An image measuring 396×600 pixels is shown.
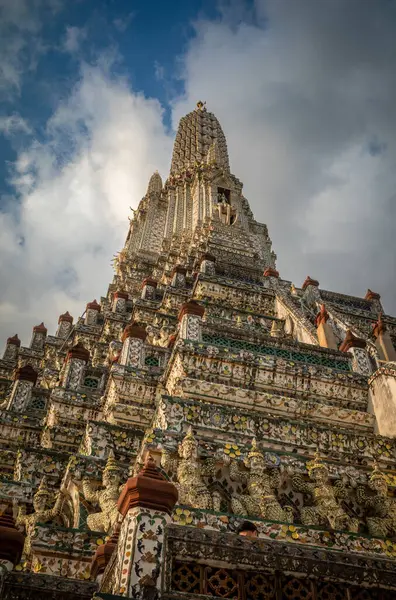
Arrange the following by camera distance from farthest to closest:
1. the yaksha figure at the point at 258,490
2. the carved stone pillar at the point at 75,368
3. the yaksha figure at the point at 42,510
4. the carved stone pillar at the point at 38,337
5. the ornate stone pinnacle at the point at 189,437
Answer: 1. the carved stone pillar at the point at 38,337
2. the carved stone pillar at the point at 75,368
3. the yaksha figure at the point at 42,510
4. the ornate stone pinnacle at the point at 189,437
5. the yaksha figure at the point at 258,490

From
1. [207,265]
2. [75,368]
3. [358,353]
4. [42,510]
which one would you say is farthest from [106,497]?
[207,265]

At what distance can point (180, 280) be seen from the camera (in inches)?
925

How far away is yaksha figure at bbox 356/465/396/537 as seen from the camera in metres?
7.75

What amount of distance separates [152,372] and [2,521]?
24.5 feet

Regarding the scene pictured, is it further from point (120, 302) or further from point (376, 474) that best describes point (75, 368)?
point (376, 474)

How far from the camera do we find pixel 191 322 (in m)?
13.1

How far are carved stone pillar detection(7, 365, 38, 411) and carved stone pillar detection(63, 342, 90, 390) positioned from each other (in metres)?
1.03

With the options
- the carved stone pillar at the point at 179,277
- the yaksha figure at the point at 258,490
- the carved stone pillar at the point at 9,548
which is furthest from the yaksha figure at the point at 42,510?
the carved stone pillar at the point at 179,277

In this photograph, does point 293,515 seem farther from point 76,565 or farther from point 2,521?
point 2,521

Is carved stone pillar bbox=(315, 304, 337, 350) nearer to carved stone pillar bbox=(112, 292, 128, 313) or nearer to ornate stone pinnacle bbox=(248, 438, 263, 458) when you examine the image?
ornate stone pinnacle bbox=(248, 438, 263, 458)

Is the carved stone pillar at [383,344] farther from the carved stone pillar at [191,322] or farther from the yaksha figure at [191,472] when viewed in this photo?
the yaksha figure at [191,472]

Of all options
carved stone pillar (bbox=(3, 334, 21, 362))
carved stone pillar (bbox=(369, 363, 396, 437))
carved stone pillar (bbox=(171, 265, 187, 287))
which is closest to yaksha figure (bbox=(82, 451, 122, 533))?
carved stone pillar (bbox=(369, 363, 396, 437))

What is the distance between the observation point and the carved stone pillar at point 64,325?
1268 inches

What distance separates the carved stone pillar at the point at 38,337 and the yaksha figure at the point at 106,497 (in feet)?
76.3
